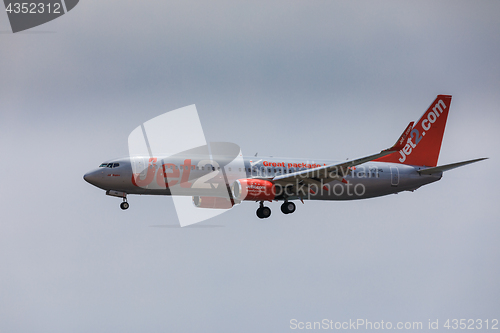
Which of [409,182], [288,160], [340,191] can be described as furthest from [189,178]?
[409,182]

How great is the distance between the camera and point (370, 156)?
42.3m

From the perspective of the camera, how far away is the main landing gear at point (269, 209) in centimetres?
5294

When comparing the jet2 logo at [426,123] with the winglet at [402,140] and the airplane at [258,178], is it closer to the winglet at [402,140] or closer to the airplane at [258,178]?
the airplane at [258,178]

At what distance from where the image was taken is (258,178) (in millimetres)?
50250

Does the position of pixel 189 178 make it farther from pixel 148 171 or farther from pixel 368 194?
pixel 368 194

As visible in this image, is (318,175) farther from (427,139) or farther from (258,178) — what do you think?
(427,139)

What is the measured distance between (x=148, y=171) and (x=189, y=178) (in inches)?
133

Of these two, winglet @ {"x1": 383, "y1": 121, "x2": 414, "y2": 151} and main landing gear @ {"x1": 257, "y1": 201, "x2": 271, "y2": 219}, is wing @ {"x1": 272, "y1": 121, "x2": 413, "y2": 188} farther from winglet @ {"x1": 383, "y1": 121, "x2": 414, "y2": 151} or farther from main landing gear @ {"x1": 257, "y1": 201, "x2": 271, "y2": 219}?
winglet @ {"x1": 383, "y1": 121, "x2": 414, "y2": 151}

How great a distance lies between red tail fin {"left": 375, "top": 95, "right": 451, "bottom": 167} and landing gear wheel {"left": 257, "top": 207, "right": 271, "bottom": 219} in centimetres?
1232

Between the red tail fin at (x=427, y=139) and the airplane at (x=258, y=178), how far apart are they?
220 mm

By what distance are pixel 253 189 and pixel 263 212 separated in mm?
5455

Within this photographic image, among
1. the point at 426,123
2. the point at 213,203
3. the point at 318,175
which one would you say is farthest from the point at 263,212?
the point at 426,123

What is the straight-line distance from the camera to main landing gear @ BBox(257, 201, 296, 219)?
5294 cm

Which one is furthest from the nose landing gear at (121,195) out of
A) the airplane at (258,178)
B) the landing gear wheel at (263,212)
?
the landing gear wheel at (263,212)
